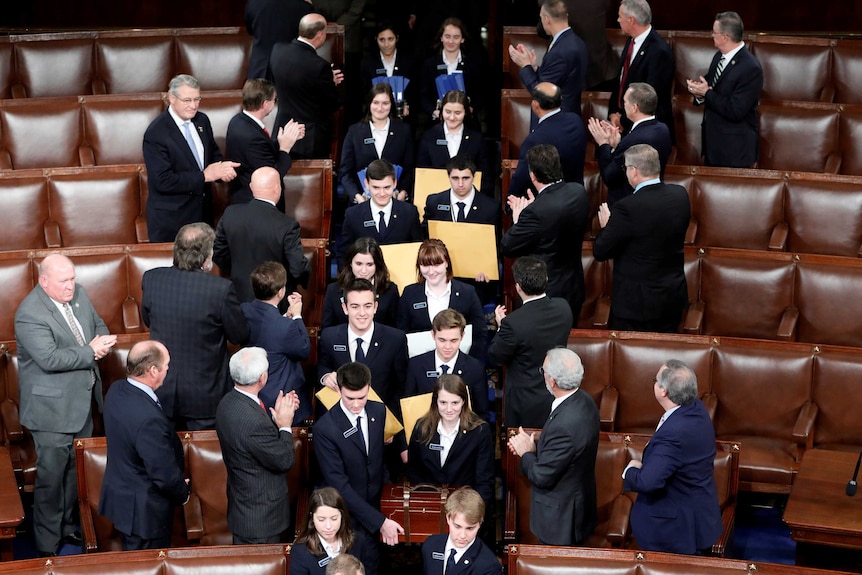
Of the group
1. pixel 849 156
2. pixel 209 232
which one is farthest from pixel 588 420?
pixel 849 156

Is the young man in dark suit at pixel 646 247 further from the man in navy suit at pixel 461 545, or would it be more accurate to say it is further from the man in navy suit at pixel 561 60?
the man in navy suit at pixel 461 545

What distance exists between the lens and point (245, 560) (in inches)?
159

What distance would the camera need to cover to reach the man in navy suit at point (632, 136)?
18.0 feet

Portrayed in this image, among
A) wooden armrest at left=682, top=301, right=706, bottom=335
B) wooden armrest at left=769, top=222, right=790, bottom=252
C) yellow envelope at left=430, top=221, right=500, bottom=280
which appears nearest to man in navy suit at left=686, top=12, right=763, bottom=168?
wooden armrest at left=769, top=222, right=790, bottom=252

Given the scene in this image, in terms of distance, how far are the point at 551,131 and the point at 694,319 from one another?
1.12 meters

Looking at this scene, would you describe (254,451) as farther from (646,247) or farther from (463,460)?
(646,247)

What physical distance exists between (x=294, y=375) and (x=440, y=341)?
62 centimetres

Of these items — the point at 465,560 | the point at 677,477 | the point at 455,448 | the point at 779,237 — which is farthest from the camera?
the point at 779,237

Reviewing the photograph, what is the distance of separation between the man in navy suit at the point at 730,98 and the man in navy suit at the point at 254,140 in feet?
7.02

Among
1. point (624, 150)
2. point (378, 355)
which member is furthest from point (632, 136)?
point (378, 355)

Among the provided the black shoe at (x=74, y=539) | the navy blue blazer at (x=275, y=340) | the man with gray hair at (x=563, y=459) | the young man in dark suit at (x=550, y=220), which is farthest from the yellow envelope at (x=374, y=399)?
the black shoe at (x=74, y=539)

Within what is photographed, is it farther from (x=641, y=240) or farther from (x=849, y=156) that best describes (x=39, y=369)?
(x=849, y=156)

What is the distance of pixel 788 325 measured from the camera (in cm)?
546

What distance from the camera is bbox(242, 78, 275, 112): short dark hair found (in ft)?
17.8
